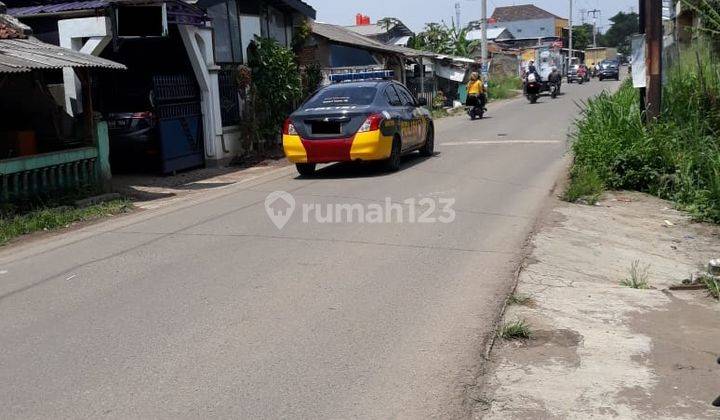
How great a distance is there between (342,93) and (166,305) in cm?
867

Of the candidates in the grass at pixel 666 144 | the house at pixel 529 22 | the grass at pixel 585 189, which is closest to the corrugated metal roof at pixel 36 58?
the grass at pixel 585 189

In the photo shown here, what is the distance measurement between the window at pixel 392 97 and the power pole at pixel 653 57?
14.8 feet

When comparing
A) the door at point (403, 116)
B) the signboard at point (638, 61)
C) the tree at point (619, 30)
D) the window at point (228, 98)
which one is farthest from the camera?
the tree at point (619, 30)

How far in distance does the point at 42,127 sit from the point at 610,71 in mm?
57232

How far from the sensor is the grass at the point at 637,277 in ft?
24.0

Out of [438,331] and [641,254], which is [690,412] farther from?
[641,254]

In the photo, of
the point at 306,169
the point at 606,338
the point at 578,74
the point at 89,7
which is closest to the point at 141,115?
the point at 89,7

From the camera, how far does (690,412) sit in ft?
14.1

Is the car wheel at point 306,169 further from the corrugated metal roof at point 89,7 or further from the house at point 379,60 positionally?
the house at point 379,60

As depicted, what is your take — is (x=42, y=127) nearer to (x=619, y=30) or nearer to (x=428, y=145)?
(x=428, y=145)

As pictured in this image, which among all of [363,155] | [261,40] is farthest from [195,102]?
[363,155]

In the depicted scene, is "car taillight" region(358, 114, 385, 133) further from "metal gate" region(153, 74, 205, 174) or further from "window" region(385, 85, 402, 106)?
"metal gate" region(153, 74, 205, 174)

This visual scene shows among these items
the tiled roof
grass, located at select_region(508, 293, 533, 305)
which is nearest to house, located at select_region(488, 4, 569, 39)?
the tiled roof

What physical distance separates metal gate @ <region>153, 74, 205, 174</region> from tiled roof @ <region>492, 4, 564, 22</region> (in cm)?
9667
